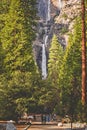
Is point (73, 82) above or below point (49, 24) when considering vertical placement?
below

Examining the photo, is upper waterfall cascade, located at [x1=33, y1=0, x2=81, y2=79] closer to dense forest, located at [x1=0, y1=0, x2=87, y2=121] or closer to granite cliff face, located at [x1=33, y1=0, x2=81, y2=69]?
granite cliff face, located at [x1=33, y1=0, x2=81, y2=69]

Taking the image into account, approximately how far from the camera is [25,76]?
35.6 metres

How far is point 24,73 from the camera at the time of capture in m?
36.1

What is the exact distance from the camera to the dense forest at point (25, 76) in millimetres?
34094

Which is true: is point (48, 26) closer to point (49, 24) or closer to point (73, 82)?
point (49, 24)

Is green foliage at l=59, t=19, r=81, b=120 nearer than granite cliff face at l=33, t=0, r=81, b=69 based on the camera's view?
Yes

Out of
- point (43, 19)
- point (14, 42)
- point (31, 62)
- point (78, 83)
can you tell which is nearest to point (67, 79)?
point (78, 83)

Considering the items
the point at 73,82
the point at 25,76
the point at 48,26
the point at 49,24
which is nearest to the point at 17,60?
the point at 25,76

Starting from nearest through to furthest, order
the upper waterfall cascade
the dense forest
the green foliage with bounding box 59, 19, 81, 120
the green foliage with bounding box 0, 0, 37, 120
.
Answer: the green foliage with bounding box 59, 19, 81, 120, the dense forest, the green foliage with bounding box 0, 0, 37, 120, the upper waterfall cascade

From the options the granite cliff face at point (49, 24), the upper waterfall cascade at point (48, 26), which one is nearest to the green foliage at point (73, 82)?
the upper waterfall cascade at point (48, 26)

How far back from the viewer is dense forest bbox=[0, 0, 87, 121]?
34094mm

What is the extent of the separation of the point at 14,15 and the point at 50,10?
82121 millimetres

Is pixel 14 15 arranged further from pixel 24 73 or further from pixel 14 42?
pixel 24 73

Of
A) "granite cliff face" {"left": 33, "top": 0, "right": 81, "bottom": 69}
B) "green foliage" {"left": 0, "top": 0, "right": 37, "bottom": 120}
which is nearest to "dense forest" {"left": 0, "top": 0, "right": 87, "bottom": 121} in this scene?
"green foliage" {"left": 0, "top": 0, "right": 37, "bottom": 120}
